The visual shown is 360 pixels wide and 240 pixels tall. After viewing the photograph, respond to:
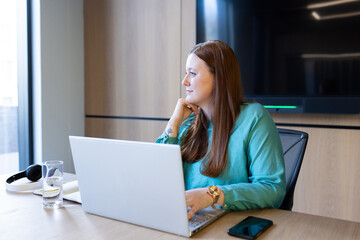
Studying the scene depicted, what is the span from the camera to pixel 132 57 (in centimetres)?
318

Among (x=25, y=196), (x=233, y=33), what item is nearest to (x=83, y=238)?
(x=25, y=196)

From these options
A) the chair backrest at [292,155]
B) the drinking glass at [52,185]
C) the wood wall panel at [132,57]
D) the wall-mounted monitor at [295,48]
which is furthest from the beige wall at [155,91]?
the drinking glass at [52,185]

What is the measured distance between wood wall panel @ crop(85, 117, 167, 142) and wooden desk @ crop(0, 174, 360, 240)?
1940mm

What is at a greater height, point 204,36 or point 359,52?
point 204,36

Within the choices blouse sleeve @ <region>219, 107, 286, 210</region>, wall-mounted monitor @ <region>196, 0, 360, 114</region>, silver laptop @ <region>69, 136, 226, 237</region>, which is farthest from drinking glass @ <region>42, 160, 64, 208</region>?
wall-mounted monitor @ <region>196, 0, 360, 114</region>

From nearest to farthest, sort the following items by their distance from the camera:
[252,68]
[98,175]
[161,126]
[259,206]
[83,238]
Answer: [83,238] → [98,175] → [259,206] → [252,68] → [161,126]

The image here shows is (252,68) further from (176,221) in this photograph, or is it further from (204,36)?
(176,221)

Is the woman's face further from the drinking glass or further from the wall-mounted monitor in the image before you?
the wall-mounted monitor

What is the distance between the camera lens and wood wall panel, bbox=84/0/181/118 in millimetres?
2945

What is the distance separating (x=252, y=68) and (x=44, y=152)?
6.72ft

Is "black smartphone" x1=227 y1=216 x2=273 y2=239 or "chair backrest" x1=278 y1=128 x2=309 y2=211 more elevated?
"chair backrest" x1=278 y1=128 x2=309 y2=211

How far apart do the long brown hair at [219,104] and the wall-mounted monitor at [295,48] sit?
40.7 inches

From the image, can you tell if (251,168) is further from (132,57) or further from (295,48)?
(132,57)

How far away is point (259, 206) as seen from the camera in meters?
1.12
